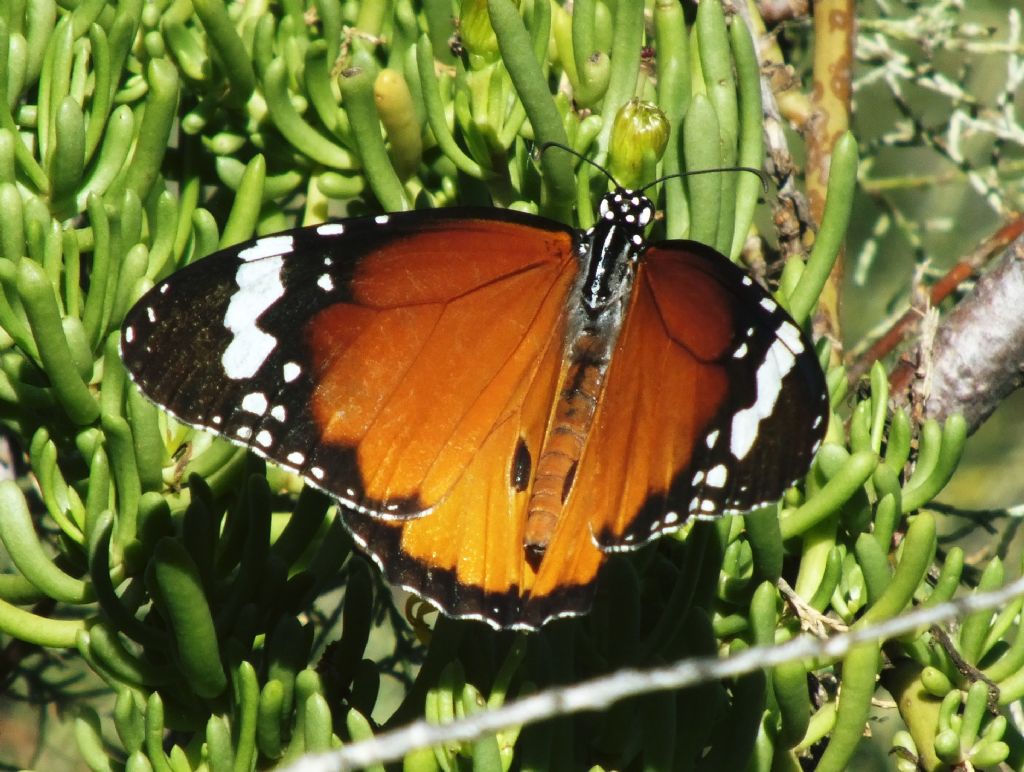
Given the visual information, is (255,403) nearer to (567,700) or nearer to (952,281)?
(567,700)

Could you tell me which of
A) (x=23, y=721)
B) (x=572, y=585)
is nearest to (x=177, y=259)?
(x=572, y=585)

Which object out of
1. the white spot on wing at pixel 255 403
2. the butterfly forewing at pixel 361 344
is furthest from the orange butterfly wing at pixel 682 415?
the white spot on wing at pixel 255 403

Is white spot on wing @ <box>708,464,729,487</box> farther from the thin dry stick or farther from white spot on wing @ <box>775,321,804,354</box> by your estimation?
the thin dry stick

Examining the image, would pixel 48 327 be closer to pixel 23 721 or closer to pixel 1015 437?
pixel 23 721

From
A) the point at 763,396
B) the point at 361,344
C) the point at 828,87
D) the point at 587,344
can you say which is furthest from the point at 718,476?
the point at 828,87

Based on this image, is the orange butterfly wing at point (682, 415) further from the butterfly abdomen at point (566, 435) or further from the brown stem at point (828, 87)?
the brown stem at point (828, 87)

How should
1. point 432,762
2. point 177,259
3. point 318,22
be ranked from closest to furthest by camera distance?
point 432,762 < point 177,259 < point 318,22

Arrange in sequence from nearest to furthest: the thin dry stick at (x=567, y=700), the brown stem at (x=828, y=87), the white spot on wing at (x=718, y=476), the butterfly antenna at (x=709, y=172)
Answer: the thin dry stick at (x=567, y=700) → the white spot on wing at (x=718, y=476) → the butterfly antenna at (x=709, y=172) → the brown stem at (x=828, y=87)
